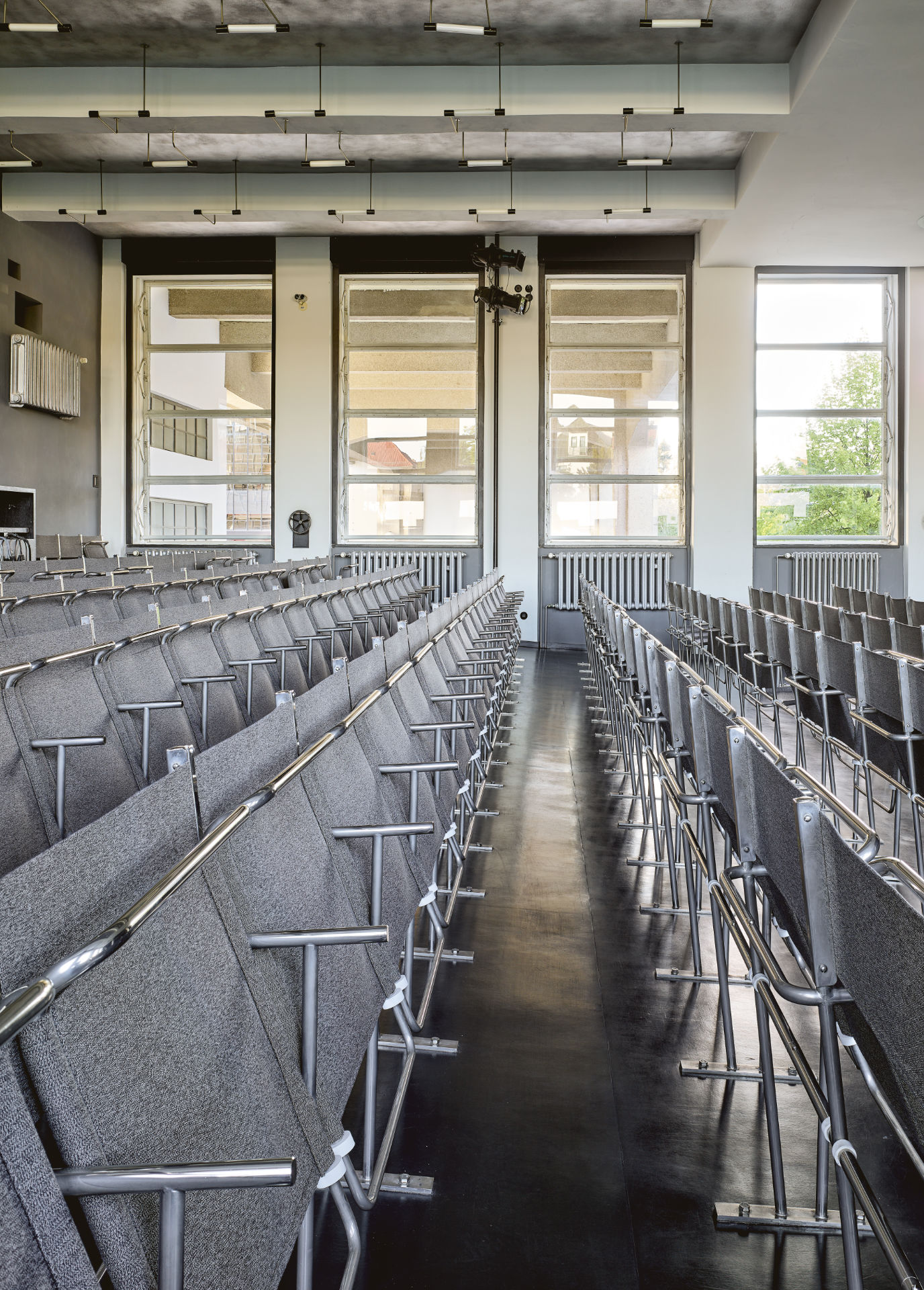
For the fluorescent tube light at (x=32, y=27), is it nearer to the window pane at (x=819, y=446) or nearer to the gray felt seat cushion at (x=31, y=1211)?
the gray felt seat cushion at (x=31, y=1211)

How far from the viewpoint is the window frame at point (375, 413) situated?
488 inches

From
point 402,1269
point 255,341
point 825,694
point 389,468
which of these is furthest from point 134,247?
point 402,1269

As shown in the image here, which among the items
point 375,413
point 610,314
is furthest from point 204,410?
point 610,314

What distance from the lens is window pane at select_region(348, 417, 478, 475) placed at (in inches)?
500

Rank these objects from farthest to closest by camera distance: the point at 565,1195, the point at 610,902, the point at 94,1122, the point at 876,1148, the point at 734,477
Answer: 1. the point at 734,477
2. the point at 610,902
3. the point at 876,1148
4. the point at 565,1195
5. the point at 94,1122

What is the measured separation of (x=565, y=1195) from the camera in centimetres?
180

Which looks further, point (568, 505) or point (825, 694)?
point (568, 505)

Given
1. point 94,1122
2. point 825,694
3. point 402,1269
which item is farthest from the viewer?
point 825,694

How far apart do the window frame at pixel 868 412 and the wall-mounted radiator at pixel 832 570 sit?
0.47 ft

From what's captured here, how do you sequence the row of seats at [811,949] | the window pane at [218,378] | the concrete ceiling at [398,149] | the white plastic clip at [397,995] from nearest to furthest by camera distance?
the row of seats at [811,949] → the white plastic clip at [397,995] → the concrete ceiling at [398,149] → the window pane at [218,378]

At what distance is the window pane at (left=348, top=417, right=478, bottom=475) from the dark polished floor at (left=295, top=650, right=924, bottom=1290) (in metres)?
10.00

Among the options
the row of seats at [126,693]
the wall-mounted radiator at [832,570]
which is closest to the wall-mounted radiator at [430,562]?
the wall-mounted radiator at [832,570]

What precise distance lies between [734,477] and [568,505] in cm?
216

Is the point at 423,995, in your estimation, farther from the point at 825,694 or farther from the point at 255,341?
the point at 255,341
